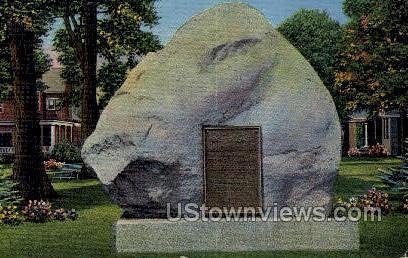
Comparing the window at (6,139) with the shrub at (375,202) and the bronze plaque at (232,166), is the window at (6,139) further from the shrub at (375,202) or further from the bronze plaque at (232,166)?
the bronze plaque at (232,166)

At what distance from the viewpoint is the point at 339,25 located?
54469 millimetres

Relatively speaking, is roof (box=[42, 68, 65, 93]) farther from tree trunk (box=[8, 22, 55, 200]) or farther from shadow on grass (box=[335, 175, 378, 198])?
tree trunk (box=[8, 22, 55, 200])

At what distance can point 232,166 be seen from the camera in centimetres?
1309

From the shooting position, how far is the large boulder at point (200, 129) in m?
12.9

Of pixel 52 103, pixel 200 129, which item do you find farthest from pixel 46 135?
pixel 200 129

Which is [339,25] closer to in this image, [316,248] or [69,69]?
[69,69]

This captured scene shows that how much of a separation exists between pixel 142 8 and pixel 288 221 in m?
23.4

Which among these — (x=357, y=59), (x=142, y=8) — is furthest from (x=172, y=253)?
(x=357, y=59)

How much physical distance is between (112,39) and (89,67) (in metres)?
4.78

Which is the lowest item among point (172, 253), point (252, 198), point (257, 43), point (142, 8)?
point (172, 253)

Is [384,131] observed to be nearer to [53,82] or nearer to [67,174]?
[53,82]

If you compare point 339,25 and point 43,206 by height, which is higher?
point 339,25

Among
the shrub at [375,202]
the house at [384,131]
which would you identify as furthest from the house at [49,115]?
the shrub at [375,202]

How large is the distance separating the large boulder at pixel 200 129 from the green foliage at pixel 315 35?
3770 centimetres
